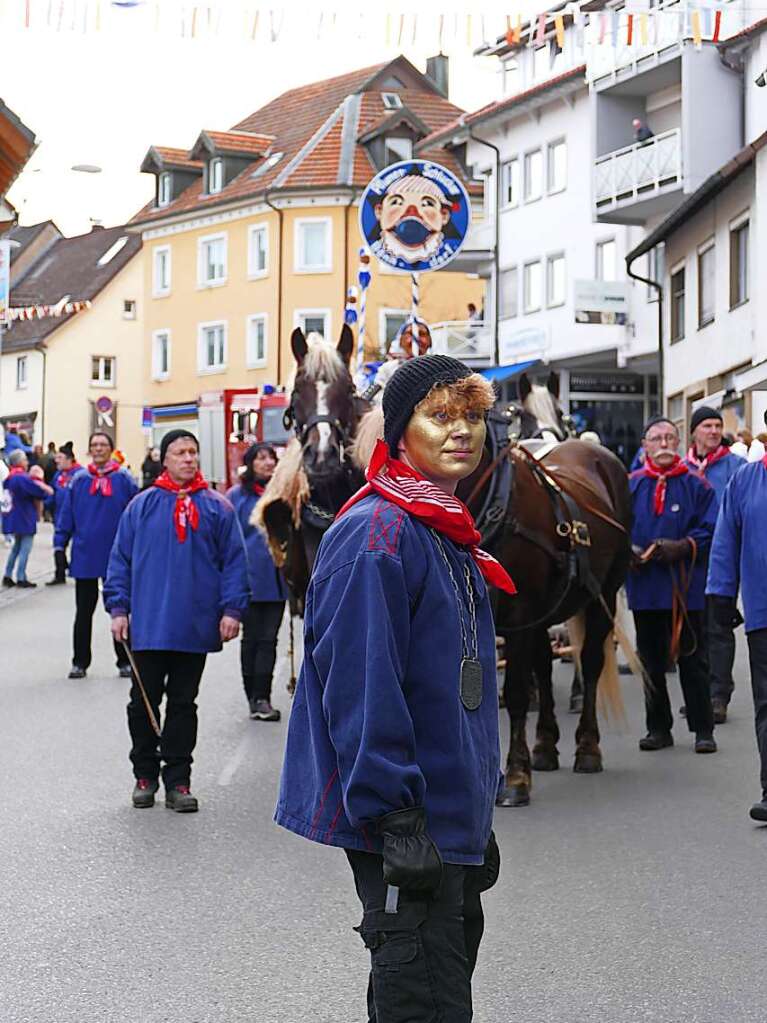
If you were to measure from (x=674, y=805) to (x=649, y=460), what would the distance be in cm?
279

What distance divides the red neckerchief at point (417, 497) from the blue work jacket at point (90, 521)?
11.0 metres

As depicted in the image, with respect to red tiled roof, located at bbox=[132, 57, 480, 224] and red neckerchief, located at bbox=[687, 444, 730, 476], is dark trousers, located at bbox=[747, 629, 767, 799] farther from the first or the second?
red tiled roof, located at bbox=[132, 57, 480, 224]

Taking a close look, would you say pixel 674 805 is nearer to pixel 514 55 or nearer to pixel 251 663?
pixel 251 663

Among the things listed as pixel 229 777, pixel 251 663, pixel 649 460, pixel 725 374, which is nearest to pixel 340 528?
pixel 229 777

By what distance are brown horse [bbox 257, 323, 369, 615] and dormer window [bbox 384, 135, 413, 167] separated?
161ft

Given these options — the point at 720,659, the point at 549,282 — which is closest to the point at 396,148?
the point at 549,282

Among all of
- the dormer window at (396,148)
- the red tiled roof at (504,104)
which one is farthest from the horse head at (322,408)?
the dormer window at (396,148)

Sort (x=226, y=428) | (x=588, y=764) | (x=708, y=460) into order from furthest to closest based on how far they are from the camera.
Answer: (x=226, y=428) → (x=708, y=460) → (x=588, y=764)

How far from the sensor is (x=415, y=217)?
612 inches

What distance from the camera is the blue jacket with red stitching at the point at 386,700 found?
3471mm

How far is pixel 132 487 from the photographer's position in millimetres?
15008

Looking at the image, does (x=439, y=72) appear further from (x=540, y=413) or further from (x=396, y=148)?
(x=540, y=413)

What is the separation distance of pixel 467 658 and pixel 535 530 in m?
5.36

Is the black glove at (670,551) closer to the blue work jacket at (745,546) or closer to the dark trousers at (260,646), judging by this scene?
the blue work jacket at (745,546)
